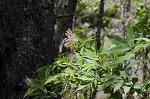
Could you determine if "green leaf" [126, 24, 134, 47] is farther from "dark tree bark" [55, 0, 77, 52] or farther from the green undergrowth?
"dark tree bark" [55, 0, 77, 52]

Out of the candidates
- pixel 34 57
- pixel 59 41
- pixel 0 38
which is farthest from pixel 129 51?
pixel 59 41

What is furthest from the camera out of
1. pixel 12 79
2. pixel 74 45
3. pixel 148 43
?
pixel 12 79

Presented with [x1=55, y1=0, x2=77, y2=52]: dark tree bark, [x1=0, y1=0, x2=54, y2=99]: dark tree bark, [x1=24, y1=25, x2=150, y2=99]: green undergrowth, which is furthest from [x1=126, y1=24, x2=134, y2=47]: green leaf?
[x1=55, y1=0, x2=77, y2=52]: dark tree bark

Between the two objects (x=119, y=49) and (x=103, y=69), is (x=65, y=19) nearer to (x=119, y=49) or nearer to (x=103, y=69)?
(x=103, y=69)

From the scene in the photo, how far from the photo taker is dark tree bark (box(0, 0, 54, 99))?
2.13 meters

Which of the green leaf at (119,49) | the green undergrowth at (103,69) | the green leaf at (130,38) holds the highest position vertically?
the green leaf at (130,38)

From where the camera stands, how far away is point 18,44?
7.01ft

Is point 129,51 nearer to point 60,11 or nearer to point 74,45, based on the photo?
point 74,45

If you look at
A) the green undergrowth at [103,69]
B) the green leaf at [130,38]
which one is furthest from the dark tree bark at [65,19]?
the green leaf at [130,38]

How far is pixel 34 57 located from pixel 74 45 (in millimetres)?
457

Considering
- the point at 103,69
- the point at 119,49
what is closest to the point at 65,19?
the point at 103,69

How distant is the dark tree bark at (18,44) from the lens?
2.13m

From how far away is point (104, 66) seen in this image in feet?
5.24

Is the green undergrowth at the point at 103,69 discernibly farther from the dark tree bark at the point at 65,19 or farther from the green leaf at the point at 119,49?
the dark tree bark at the point at 65,19
